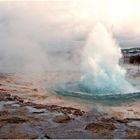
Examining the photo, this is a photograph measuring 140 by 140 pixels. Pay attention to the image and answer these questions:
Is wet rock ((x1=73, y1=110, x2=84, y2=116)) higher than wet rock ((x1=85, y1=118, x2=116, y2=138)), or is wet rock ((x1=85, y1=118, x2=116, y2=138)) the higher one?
wet rock ((x1=73, y1=110, x2=84, y2=116))

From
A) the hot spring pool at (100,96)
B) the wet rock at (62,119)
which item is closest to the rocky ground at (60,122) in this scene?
the wet rock at (62,119)

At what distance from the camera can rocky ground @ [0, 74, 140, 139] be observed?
737cm

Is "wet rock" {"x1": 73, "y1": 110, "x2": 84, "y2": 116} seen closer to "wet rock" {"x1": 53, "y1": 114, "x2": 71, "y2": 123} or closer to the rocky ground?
the rocky ground

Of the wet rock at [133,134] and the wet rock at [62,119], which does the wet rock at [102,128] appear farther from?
the wet rock at [62,119]

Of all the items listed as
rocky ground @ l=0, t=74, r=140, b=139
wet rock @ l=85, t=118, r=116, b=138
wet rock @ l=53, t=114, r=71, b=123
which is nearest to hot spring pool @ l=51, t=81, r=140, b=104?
rocky ground @ l=0, t=74, r=140, b=139

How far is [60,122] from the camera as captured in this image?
8.43 m

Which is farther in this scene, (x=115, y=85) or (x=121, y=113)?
(x=115, y=85)

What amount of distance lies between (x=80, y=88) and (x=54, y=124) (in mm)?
5834

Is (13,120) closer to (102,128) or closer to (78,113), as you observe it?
(78,113)

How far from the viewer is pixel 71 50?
Answer: 51000mm

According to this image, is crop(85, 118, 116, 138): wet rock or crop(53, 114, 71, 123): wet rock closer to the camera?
crop(85, 118, 116, 138): wet rock

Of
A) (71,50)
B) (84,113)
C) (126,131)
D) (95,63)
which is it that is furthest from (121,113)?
(71,50)

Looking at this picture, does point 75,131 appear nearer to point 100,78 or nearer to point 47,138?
point 47,138

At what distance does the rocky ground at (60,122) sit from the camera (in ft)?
24.2
